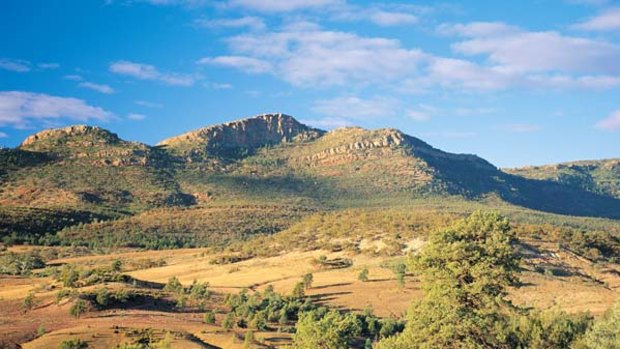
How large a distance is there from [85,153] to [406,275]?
473 feet

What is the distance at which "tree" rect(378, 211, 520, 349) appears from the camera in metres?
26.4

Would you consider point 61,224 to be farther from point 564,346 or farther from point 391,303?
point 564,346

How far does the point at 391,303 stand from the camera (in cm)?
6519

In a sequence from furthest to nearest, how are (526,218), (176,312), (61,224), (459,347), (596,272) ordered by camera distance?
(526,218) → (61,224) → (596,272) → (176,312) → (459,347)

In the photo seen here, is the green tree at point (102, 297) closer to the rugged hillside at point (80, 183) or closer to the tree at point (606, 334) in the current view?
the tree at point (606, 334)

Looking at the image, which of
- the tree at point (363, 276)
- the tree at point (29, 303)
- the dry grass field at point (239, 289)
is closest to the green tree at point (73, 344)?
A: the dry grass field at point (239, 289)

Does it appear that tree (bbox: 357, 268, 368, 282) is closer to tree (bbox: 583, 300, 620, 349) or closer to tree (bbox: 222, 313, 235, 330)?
tree (bbox: 222, 313, 235, 330)

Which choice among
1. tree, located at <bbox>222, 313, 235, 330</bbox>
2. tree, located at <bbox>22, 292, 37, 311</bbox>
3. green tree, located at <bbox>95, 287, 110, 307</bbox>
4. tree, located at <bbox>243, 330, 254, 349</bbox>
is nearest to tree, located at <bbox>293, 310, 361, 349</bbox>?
tree, located at <bbox>243, 330, 254, 349</bbox>

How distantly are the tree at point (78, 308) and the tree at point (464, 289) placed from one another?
1253 inches

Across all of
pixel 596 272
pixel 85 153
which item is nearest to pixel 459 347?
pixel 596 272

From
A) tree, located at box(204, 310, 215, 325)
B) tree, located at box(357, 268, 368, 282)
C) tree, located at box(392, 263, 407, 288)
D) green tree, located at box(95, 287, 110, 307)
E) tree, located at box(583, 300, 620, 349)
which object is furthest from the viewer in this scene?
tree, located at box(357, 268, 368, 282)

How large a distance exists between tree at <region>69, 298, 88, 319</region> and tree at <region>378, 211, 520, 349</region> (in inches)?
1253

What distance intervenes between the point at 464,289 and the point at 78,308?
34907 millimetres

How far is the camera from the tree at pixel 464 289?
86.5ft
